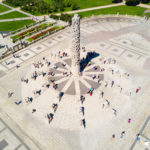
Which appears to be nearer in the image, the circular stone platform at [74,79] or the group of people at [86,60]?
the circular stone platform at [74,79]

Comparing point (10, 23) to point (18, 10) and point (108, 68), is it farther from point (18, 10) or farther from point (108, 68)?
point (108, 68)

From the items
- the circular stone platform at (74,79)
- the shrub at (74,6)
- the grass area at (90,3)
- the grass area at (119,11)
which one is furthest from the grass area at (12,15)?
the circular stone platform at (74,79)

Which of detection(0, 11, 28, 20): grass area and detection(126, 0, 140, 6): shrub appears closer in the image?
detection(0, 11, 28, 20): grass area

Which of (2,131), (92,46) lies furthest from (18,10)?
(2,131)

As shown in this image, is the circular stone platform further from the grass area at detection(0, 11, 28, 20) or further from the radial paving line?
the grass area at detection(0, 11, 28, 20)

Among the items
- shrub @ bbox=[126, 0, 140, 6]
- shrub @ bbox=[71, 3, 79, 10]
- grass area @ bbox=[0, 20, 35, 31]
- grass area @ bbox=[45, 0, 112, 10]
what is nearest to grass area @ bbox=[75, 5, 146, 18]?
shrub @ bbox=[126, 0, 140, 6]

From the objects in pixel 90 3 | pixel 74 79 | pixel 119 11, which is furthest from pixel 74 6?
pixel 74 79

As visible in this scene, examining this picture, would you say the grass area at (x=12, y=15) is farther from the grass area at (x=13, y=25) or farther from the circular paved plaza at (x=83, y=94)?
the circular paved plaza at (x=83, y=94)
